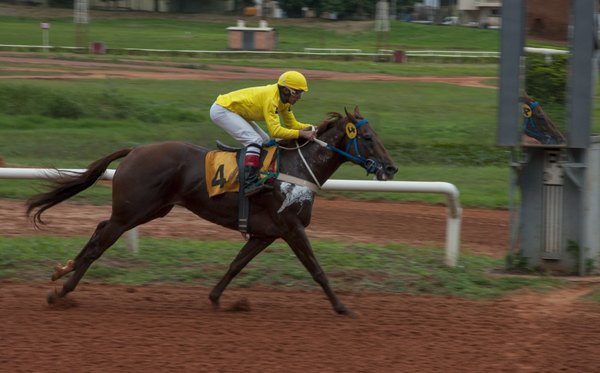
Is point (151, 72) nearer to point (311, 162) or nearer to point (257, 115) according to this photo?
point (257, 115)

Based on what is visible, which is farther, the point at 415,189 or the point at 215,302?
the point at 415,189

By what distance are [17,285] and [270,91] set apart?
3.11 m

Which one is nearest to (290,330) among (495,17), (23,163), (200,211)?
(200,211)

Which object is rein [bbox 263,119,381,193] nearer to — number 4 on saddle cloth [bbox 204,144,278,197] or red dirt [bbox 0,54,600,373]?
number 4 on saddle cloth [bbox 204,144,278,197]

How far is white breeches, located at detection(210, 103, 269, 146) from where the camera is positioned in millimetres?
9094

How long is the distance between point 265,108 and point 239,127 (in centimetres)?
41

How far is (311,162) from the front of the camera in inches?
351

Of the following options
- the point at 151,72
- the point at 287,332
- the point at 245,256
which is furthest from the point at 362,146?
the point at 151,72

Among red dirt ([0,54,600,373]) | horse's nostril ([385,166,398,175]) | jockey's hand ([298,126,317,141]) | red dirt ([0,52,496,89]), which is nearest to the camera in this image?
red dirt ([0,54,600,373])

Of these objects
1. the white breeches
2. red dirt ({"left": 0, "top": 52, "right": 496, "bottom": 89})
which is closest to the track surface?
the white breeches

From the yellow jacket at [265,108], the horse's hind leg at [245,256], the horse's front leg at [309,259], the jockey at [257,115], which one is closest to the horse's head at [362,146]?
the jockey at [257,115]

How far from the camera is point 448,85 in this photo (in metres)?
34.0

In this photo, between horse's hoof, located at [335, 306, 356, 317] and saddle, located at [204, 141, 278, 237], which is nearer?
horse's hoof, located at [335, 306, 356, 317]

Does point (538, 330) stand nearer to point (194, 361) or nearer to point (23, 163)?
point (194, 361)
